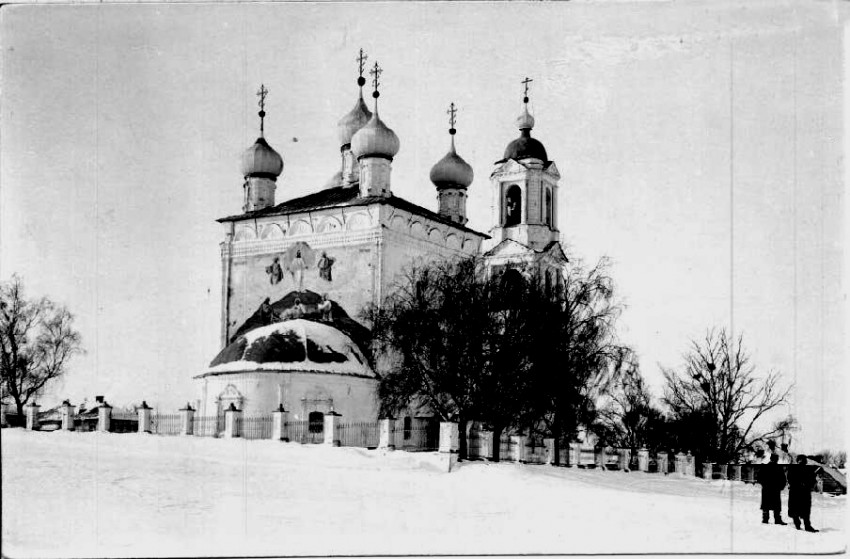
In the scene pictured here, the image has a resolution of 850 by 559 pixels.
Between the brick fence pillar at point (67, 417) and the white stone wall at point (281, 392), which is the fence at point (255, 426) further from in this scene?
the brick fence pillar at point (67, 417)

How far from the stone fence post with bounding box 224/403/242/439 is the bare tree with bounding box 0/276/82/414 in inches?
145

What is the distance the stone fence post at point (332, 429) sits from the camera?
28094mm

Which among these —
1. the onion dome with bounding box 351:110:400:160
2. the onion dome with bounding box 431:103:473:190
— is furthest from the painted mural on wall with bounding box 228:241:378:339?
the onion dome with bounding box 431:103:473:190

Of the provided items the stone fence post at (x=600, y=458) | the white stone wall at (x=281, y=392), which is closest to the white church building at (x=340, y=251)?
the white stone wall at (x=281, y=392)

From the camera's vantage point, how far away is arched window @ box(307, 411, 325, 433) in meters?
30.2

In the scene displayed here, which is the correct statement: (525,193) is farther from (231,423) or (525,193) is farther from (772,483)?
(772,483)

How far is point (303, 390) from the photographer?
31.0 m

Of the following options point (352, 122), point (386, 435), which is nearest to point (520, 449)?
point (386, 435)

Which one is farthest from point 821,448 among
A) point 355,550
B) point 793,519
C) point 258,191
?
point 258,191

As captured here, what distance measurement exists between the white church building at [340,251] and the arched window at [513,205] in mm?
43

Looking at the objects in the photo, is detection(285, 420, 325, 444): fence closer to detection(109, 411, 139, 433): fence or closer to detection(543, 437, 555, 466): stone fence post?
detection(109, 411, 139, 433): fence

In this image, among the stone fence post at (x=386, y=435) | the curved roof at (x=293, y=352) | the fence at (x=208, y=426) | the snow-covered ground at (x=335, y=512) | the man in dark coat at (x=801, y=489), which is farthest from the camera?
the curved roof at (x=293, y=352)

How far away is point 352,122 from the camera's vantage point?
40.4 metres

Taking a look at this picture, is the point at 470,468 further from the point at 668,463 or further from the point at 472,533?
the point at 668,463
